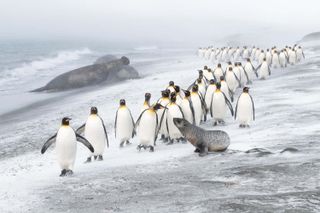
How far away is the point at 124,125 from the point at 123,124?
35mm

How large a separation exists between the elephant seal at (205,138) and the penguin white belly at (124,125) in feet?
6.83

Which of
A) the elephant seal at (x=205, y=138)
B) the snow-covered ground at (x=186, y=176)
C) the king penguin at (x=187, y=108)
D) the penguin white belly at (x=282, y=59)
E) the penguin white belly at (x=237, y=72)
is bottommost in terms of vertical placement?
the snow-covered ground at (x=186, y=176)

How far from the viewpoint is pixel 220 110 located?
13484 mm

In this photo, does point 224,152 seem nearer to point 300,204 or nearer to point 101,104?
point 300,204

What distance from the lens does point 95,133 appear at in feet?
33.4

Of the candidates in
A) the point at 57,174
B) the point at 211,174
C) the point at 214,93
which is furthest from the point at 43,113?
the point at 211,174

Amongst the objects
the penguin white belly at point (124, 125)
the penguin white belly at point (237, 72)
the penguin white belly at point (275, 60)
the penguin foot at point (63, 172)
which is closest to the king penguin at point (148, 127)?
the penguin white belly at point (124, 125)

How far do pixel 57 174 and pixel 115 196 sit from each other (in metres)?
2.34

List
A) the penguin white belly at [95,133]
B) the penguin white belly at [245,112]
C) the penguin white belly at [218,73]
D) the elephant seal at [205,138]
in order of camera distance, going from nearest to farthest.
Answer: the elephant seal at [205,138] → the penguin white belly at [95,133] → the penguin white belly at [245,112] → the penguin white belly at [218,73]

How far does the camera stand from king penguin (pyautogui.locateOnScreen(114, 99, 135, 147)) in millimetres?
11445

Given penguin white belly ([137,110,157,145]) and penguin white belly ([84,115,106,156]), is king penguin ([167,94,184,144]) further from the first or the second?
penguin white belly ([84,115,106,156])

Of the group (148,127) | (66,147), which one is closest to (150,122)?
(148,127)

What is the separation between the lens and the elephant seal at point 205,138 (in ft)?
30.7

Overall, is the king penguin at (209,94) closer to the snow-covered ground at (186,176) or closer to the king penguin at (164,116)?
the snow-covered ground at (186,176)
